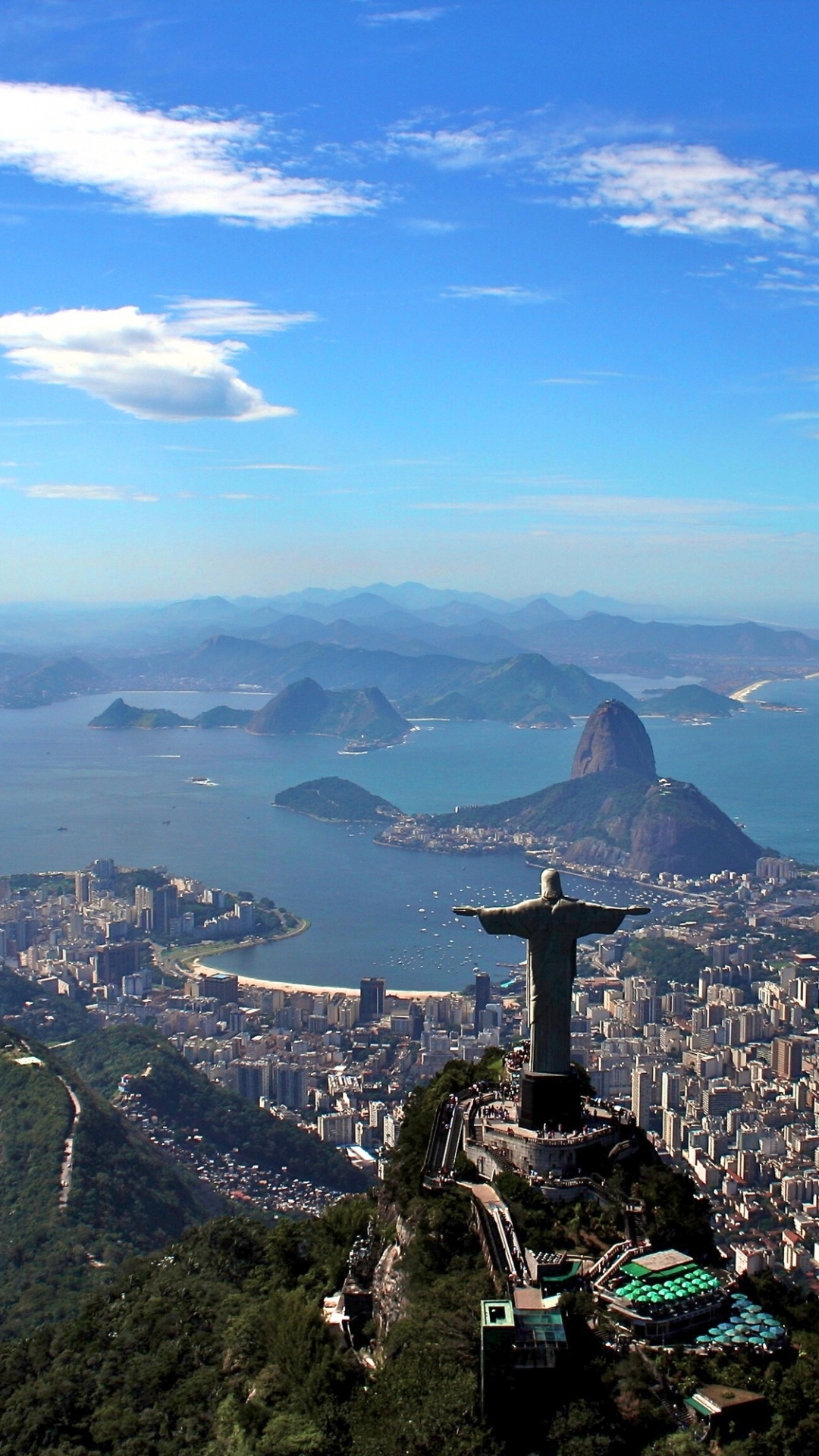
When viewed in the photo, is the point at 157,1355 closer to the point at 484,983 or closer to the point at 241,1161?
the point at 241,1161

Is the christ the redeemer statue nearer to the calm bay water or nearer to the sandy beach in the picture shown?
the sandy beach

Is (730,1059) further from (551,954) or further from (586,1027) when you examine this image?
(551,954)

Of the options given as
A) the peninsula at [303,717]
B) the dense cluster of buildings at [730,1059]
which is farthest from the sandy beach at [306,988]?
the peninsula at [303,717]

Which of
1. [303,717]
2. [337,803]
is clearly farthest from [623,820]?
[303,717]

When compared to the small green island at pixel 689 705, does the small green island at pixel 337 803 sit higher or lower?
lower

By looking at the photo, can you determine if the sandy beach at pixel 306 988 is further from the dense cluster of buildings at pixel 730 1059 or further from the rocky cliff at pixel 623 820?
the rocky cliff at pixel 623 820

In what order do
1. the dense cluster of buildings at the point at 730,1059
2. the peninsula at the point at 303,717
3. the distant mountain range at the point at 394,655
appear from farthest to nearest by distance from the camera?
the distant mountain range at the point at 394,655 < the peninsula at the point at 303,717 < the dense cluster of buildings at the point at 730,1059

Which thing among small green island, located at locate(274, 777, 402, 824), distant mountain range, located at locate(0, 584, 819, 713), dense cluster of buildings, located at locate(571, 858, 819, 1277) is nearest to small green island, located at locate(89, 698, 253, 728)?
distant mountain range, located at locate(0, 584, 819, 713)

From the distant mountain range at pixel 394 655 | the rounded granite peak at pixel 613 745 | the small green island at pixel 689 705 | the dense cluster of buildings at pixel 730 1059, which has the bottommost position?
the dense cluster of buildings at pixel 730 1059
